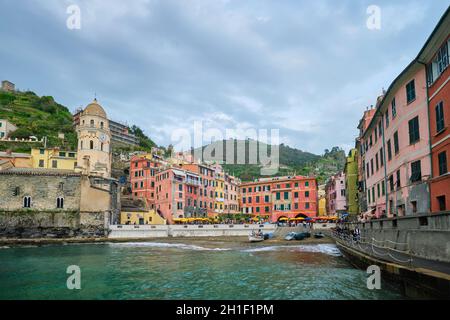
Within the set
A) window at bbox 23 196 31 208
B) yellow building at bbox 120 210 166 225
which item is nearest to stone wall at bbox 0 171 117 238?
window at bbox 23 196 31 208

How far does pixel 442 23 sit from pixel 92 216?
56.3 meters

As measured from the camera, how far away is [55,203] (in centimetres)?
5797

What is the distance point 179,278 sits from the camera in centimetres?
2050

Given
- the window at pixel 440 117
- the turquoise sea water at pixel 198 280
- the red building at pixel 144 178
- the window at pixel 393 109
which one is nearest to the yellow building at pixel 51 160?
the red building at pixel 144 178

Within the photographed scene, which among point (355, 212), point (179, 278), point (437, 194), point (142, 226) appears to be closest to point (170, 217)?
point (142, 226)

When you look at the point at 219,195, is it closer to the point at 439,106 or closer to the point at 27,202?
the point at 27,202

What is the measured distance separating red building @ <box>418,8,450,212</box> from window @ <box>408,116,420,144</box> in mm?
1832

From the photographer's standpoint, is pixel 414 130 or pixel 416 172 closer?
pixel 416 172

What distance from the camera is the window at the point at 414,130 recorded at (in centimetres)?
2231

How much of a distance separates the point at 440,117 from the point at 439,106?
641mm

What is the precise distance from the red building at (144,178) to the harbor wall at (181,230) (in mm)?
16589

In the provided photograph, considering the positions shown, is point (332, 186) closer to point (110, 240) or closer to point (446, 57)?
point (110, 240)

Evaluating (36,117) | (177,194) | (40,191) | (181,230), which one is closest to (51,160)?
(40,191)

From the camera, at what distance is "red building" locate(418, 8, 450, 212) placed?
18.1 m
